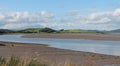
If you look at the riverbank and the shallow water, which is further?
the shallow water

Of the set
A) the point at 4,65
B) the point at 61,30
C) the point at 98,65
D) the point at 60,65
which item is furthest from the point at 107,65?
the point at 61,30

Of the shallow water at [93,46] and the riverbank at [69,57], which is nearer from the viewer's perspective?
the riverbank at [69,57]

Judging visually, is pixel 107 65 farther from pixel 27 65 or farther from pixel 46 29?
pixel 46 29

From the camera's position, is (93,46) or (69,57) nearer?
(69,57)

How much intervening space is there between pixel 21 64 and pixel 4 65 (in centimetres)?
53

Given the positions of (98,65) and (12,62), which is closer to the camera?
(12,62)

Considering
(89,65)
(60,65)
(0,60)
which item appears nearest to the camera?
(89,65)

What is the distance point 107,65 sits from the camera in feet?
67.8

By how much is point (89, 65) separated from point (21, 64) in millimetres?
2133

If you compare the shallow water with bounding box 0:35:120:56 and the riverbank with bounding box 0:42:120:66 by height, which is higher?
the riverbank with bounding box 0:42:120:66

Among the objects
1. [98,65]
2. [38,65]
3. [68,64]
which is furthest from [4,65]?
[98,65]

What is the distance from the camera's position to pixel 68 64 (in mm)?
10664

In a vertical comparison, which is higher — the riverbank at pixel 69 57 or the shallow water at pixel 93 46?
the riverbank at pixel 69 57

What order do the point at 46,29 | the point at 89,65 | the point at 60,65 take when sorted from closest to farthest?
the point at 89,65 → the point at 60,65 → the point at 46,29
